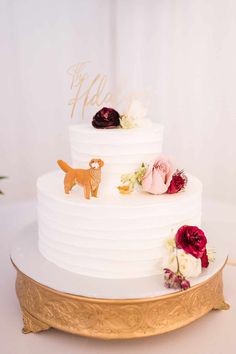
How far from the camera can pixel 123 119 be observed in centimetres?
284

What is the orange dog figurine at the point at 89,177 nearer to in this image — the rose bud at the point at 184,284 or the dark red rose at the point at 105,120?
the dark red rose at the point at 105,120

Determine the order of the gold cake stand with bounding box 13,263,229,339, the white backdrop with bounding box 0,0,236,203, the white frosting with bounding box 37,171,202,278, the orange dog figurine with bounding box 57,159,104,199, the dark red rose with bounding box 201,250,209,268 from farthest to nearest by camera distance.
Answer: the white backdrop with bounding box 0,0,236,203 < the dark red rose with bounding box 201,250,209,268 < the orange dog figurine with bounding box 57,159,104,199 < the white frosting with bounding box 37,171,202,278 < the gold cake stand with bounding box 13,263,229,339

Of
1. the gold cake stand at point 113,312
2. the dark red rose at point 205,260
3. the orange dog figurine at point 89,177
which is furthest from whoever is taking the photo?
the dark red rose at point 205,260

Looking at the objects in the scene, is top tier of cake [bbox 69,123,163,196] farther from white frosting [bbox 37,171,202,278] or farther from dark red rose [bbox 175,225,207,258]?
dark red rose [bbox 175,225,207,258]

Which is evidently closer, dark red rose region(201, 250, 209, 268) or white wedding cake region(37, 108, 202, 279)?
white wedding cake region(37, 108, 202, 279)

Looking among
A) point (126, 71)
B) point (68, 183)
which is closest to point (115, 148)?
point (68, 183)

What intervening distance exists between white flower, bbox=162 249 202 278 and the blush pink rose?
404 millimetres

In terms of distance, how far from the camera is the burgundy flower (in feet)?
8.05

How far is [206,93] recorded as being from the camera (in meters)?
5.29

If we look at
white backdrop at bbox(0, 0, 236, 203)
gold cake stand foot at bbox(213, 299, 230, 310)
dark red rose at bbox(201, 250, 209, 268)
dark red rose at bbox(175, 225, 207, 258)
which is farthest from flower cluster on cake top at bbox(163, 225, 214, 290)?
white backdrop at bbox(0, 0, 236, 203)

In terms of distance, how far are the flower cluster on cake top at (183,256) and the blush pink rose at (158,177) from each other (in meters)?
0.29

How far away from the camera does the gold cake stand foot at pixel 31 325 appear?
2633mm

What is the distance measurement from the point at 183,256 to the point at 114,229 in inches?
16.2

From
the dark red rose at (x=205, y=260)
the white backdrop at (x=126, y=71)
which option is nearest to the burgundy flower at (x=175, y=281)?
the dark red rose at (x=205, y=260)
